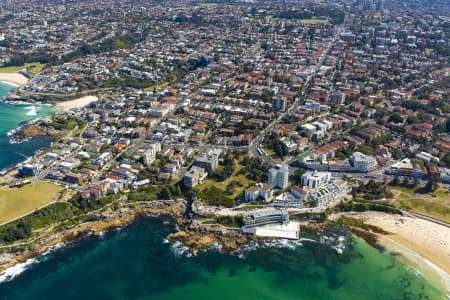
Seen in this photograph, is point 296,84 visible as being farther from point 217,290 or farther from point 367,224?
point 217,290

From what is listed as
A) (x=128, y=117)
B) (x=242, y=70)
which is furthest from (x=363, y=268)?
(x=242, y=70)

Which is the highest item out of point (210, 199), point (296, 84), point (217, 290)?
point (296, 84)

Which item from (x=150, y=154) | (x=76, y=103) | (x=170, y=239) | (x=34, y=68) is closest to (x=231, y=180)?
(x=170, y=239)

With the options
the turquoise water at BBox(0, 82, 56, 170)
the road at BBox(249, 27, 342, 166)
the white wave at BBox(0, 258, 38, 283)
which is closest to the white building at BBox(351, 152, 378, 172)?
the road at BBox(249, 27, 342, 166)

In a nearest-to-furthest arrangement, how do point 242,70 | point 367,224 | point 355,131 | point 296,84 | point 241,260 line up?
point 241,260
point 367,224
point 355,131
point 296,84
point 242,70

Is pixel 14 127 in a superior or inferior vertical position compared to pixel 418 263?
superior

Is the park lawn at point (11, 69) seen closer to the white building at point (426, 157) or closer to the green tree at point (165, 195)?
the green tree at point (165, 195)

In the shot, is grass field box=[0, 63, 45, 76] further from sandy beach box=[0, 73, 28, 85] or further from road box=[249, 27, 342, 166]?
road box=[249, 27, 342, 166]

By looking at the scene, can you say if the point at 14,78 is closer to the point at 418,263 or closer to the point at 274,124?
the point at 274,124
